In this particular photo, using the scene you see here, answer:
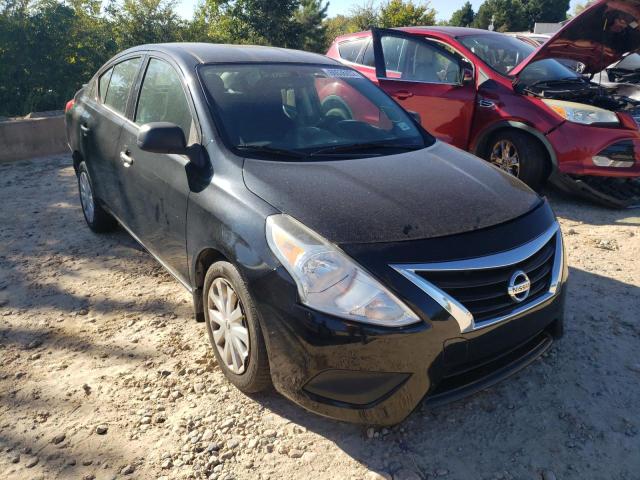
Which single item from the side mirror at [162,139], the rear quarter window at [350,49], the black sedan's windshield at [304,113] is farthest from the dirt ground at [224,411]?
the rear quarter window at [350,49]

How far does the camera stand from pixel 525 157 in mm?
5137

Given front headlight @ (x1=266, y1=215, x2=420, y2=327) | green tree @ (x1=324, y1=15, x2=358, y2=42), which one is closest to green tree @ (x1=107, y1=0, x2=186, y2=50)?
front headlight @ (x1=266, y1=215, x2=420, y2=327)

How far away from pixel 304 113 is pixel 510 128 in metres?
2.94

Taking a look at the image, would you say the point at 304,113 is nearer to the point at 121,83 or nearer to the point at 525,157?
the point at 121,83

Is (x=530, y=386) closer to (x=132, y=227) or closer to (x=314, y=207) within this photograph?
(x=314, y=207)

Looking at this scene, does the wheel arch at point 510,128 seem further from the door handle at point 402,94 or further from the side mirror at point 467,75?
the door handle at point 402,94

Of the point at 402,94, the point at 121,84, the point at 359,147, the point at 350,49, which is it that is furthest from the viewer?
the point at 350,49

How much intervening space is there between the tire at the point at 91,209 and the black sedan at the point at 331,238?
1.08 metres

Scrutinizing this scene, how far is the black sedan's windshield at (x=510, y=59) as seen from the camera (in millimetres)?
5594

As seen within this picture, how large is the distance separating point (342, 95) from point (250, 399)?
2058 millimetres

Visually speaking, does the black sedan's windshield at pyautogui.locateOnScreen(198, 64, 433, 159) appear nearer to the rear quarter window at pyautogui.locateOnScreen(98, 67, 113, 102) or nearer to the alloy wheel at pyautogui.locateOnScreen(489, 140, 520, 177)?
the rear quarter window at pyautogui.locateOnScreen(98, 67, 113, 102)

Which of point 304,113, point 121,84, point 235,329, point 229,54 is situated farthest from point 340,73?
point 235,329

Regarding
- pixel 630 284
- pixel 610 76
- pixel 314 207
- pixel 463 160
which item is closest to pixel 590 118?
pixel 630 284

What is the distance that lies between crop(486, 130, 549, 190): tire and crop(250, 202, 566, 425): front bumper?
10.7 ft
